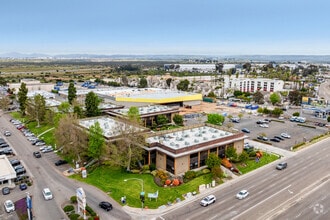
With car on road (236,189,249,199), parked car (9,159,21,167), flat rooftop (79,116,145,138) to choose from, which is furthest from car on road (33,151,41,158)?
car on road (236,189,249,199)

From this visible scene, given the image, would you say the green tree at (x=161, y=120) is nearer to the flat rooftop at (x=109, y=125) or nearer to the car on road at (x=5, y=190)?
the flat rooftop at (x=109, y=125)

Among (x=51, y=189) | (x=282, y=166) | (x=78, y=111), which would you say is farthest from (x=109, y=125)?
(x=282, y=166)

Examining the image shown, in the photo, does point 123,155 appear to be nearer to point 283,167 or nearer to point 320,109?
point 283,167

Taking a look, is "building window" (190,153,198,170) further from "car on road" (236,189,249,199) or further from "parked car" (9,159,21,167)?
"parked car" (9,159,21,167)

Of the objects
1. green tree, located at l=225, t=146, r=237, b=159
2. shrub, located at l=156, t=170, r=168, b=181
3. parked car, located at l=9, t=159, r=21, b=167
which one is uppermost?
green tree, located at l=225, t=146, r=237, b=159

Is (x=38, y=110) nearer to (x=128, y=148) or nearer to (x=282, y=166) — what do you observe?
(x=128, y=148)

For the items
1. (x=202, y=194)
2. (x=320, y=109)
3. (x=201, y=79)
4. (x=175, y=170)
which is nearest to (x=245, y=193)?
(x=202, y=194)

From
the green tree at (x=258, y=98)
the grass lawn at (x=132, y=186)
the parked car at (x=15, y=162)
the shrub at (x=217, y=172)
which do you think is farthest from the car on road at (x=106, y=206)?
the green tree at (x=258, y=98)
